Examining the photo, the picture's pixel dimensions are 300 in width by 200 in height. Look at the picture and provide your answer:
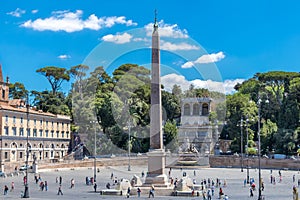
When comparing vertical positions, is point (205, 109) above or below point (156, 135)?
above

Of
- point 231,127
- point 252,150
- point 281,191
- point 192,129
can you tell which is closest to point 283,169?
point 252,150

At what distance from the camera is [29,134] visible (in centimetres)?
7175

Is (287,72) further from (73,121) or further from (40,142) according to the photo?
(40,142)

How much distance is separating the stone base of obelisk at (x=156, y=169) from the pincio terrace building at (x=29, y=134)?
24975 millimetres

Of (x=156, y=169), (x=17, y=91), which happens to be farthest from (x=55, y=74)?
(x=156, y=169)

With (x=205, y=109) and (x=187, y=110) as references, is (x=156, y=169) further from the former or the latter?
(x=205, y=109)

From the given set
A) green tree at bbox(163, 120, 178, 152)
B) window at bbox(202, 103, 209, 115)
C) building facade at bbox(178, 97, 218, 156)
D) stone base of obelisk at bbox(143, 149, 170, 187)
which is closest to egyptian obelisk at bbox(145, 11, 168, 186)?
stone base of obelisk at bbox(143, 149, 170, 187)

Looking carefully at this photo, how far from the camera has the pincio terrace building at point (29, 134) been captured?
65.8 meters

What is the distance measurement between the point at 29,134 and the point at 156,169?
1544 inches

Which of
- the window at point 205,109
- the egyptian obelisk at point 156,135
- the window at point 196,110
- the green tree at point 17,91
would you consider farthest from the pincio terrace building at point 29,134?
the window at point 205,109

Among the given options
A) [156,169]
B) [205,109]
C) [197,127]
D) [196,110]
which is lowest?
[156,169]

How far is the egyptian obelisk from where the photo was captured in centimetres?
3638

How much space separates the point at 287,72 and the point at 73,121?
4383 centimetres

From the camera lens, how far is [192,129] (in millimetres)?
89812
